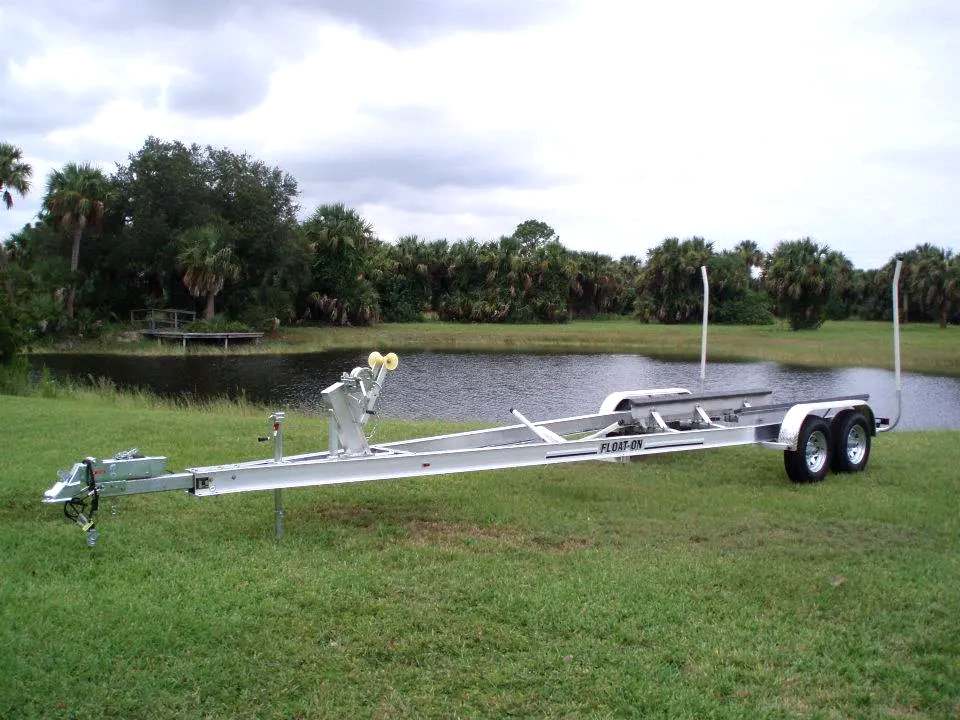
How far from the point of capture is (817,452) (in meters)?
9.47

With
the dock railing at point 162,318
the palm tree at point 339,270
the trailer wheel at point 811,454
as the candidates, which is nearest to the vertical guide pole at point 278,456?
the trailer wheel at point 811,454

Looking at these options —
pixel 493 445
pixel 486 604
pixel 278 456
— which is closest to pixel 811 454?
pixel 493 445

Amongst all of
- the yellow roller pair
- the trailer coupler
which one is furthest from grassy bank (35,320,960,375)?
the trailer coupler

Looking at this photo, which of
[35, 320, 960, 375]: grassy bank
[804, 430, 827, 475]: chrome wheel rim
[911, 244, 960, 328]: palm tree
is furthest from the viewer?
[911, 244, 960, 328]: palm tree

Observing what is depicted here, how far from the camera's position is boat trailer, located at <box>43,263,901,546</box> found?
19.1ft

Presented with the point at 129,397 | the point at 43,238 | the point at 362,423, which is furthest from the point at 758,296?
the point at 362,423

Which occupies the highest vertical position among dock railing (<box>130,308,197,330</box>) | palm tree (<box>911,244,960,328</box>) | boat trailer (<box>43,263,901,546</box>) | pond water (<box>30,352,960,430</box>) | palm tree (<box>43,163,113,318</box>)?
palm tree (<box>43,163,113,318</box>)

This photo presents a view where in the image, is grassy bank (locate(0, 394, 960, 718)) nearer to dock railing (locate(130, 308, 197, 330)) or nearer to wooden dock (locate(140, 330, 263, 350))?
wooden dock (locate(140, 330, 263, 350))

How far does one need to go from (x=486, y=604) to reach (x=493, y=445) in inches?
136

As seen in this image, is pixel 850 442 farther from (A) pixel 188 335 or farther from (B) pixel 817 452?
(A) pixel 188 335

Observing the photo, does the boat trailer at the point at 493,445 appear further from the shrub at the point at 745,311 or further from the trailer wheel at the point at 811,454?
the shrub at the point at 745,311

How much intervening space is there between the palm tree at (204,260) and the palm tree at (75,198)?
15.8 ft

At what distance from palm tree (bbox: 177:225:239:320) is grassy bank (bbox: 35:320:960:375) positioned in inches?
163

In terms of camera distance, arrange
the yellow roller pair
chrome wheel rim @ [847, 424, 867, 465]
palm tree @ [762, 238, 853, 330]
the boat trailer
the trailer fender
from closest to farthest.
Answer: the boat trailer
the yellow roller pair
the trailer fender
chrome wheel rim @ [847, 424, 867, 465]
palm tree @ [762, 238, 853, 330]
